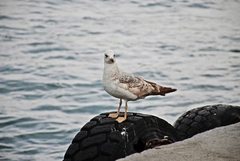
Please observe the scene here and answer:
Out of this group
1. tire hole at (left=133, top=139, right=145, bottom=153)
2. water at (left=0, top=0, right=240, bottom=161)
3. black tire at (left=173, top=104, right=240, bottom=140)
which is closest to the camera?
tire hole at (left=133, top=139, right=145, bottom=153)

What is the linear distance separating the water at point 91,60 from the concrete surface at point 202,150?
316 centimetres

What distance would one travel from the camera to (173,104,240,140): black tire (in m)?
4.99

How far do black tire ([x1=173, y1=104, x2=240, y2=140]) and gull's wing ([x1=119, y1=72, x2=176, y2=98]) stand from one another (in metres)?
0.92

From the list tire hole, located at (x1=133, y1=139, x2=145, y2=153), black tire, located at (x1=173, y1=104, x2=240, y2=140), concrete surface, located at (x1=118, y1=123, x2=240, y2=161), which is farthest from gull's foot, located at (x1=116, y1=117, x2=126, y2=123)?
black tire, located at (x1=173, y1=104, x2=240, y2=140)

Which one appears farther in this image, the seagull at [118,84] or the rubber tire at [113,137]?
the seagull at [118,84]

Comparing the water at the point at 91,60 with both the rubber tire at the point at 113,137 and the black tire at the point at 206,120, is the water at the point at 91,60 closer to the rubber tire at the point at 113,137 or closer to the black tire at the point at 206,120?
the black tire at the point at 206,120

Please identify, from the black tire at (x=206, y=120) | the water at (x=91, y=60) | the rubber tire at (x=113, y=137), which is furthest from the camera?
the water at (x=91, y=60)

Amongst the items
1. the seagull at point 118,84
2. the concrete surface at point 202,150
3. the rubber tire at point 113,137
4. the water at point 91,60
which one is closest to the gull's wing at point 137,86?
the seagull at point 118,84

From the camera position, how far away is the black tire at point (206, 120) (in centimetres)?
499

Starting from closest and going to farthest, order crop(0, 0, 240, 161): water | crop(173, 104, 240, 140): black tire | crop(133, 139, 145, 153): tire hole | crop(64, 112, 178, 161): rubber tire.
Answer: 1. crop(64, 112, 178, 161): rubber tire
2. crop(133, 139, 145, 153): tire hole
3. crop(173, 104, 240, 140): black tire
4. crop(0, 0, 240, 161): water

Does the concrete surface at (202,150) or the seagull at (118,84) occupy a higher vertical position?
the seagull at (118,84)

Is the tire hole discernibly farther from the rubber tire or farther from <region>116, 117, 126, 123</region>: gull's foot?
<region>116, 117, 126, 123</region>: gull's foot

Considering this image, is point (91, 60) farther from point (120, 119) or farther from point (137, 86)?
point (120, 119)

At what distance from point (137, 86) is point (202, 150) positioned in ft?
3.95
